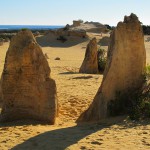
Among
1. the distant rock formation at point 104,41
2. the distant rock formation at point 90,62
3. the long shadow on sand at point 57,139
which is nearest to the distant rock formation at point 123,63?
the long shadow on sand at point 57,139

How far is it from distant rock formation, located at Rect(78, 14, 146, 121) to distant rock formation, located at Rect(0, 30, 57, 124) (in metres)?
1.31

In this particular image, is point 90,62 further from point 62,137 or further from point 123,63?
point 62,137

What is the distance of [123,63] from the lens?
9.59 m

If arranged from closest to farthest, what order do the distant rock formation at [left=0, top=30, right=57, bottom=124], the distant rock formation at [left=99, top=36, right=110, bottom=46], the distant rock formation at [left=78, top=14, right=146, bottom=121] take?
the distant rock formation at [left=0, top=30, right=57, bottom=124], the distant rock formation at [left=78, top=14, right=146, bottom=121], the distant rock formation at [left=99, top=36, right=110, bottom=46]

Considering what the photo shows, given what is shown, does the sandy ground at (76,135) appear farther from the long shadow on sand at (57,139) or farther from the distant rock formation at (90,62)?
the distant rock formation at (90,62)

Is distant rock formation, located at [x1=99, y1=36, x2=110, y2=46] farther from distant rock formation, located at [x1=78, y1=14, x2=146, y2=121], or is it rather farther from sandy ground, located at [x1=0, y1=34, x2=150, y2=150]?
sandy ground, located at [x1=0, y1=34, x2=150, y2=150]

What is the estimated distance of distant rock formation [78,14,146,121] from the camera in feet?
31.4

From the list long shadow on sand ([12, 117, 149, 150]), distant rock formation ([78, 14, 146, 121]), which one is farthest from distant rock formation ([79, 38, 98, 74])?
long shadow on sand ([12, 117, 149, 150])

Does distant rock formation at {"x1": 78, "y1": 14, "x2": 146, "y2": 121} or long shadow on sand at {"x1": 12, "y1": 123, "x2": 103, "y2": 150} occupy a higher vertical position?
distant rock formation at {"x1": 78, "y1": 14, "x2": 146, "y2": 121}

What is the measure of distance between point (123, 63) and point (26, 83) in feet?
7.58

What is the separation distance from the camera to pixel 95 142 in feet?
23.4

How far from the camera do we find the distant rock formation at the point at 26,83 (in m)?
8.98

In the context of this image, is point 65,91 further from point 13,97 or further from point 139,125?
point 139,125

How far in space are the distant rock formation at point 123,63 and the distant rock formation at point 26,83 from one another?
1312 mm
